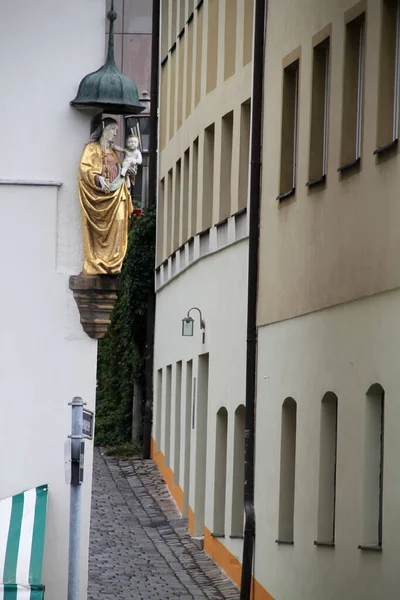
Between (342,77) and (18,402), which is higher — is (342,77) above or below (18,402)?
above

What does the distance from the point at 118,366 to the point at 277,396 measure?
17.9 meters

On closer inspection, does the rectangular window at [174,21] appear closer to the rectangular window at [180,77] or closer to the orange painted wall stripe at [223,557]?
the rectangular window at [180,77]

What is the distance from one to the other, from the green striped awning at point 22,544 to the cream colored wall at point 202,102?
334 inches

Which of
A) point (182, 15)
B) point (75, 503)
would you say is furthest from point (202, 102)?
point (75, 503)

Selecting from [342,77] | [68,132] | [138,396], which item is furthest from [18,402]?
[138,396]

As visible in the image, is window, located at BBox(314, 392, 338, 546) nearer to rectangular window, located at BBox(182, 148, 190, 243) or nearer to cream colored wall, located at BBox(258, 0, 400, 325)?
cream colored wall, located at BBox(258, 0, 400, 325)

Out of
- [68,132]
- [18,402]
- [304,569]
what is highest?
[68,132]

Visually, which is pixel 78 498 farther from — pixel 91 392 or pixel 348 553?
pixel 348 553

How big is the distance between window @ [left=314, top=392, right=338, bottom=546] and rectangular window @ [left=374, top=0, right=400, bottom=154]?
3189 mm

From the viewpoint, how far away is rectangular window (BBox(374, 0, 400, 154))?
52.6 feet

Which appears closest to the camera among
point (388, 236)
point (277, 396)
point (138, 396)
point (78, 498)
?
point (78, 498)

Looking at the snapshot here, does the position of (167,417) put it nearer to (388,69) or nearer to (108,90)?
(388,69)

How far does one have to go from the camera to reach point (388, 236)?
1569 cm

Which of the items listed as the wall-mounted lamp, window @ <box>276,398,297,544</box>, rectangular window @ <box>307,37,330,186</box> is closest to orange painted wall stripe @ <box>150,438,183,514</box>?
the wall-mounted lamp
